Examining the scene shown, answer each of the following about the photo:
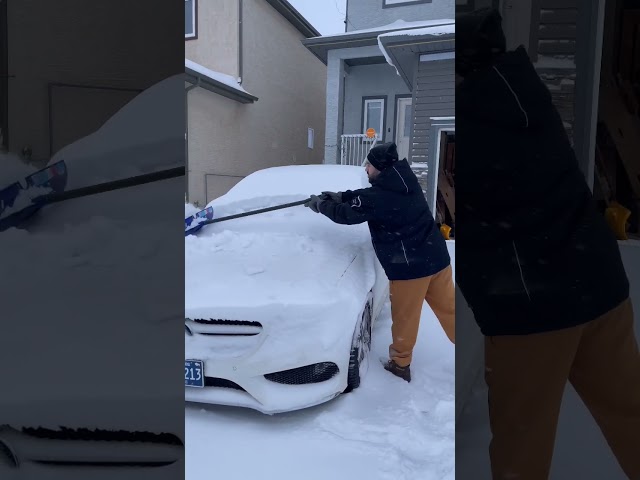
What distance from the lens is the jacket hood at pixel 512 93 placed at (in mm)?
708

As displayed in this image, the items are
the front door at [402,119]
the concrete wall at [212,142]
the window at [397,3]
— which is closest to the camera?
the window at [397,3]

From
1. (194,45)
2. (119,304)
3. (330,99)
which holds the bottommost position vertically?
(119,304)

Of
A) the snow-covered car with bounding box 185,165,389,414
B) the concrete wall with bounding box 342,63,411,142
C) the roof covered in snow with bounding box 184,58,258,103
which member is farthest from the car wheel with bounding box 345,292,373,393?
the concrete wall with bounding box 342,63,411,142

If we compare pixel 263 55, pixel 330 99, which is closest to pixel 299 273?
pixel 330 99

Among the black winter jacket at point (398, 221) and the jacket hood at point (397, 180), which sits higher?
the jacket hood at point (397, 180)

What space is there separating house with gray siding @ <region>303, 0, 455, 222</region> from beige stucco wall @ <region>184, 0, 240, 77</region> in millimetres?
2092

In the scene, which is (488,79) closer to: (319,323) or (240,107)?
(319,323)

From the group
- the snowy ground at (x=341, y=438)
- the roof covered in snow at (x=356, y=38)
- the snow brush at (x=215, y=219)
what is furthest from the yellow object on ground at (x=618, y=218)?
the roof covered in snow at (x=356, y=38)

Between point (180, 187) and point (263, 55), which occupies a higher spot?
point (263, 55)

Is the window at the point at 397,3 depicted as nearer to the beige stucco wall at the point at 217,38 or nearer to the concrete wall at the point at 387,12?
the concrete wall at the point at 387,12

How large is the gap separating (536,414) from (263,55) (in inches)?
415

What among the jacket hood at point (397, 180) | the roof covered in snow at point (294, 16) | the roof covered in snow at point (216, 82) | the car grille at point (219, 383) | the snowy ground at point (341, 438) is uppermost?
the roof covered in snow at point (294, 16)

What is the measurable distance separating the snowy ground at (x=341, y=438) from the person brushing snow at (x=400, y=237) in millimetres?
315

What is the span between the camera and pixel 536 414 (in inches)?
29.8
